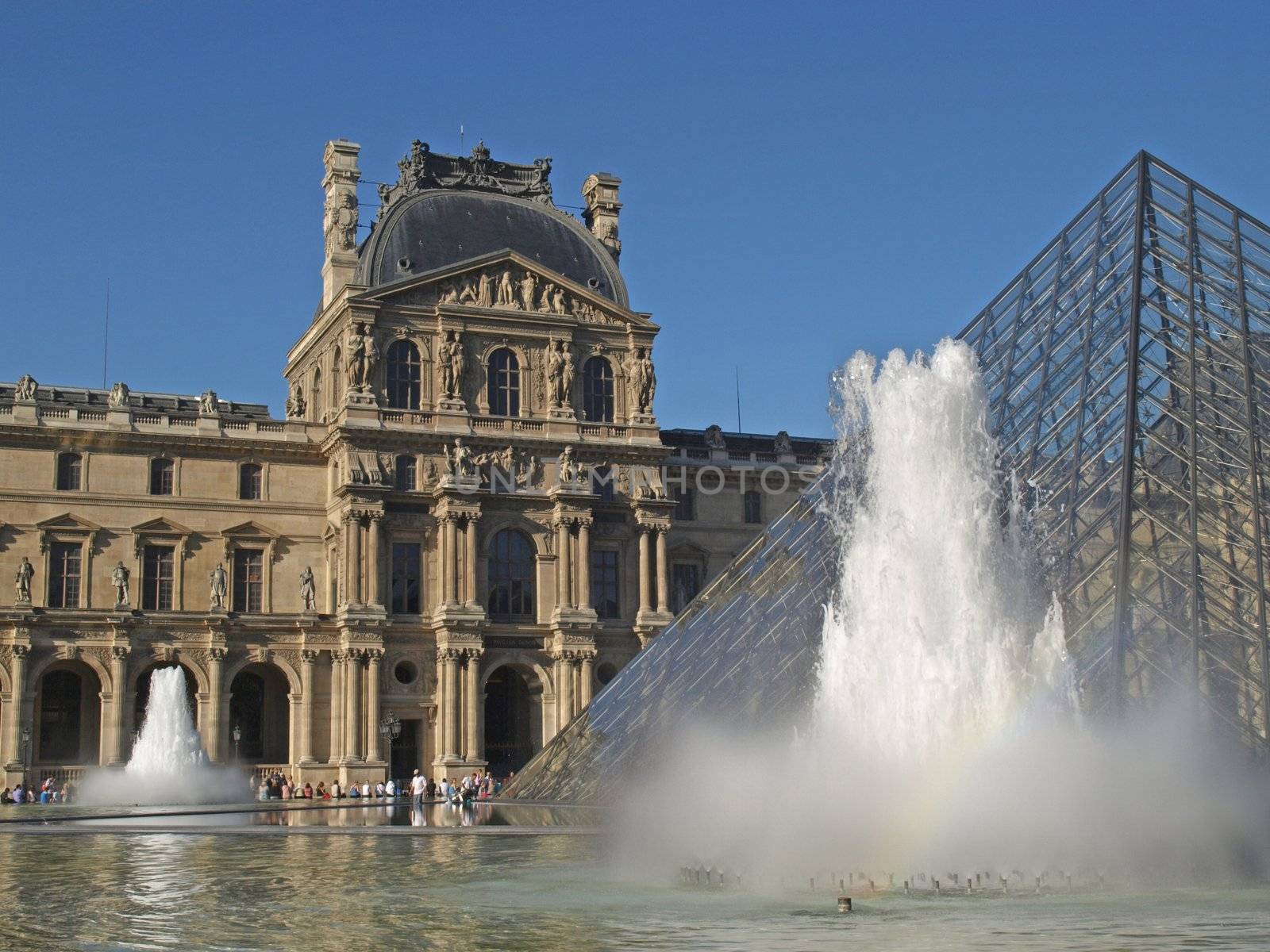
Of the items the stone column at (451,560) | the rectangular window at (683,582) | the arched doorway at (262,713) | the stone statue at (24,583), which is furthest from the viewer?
the rectangular window at (683,582)

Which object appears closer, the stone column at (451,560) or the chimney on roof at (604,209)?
the stone column at (451,560)

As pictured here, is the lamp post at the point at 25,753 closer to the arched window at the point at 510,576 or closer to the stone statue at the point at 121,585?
the stone statue at the point at 121,585

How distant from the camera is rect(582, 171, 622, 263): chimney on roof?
60156mm

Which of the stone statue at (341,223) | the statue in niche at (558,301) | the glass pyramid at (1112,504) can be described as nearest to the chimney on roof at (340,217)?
the stone statue at (341,223)

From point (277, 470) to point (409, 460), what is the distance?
4137 millimetres

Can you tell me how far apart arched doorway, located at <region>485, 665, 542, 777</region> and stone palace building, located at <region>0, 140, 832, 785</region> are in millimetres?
84

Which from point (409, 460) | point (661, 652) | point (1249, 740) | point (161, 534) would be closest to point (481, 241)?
point (409, 460)

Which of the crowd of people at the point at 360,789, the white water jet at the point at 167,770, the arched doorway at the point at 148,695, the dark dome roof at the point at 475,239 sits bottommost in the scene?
the crowd of people at the point at 360,789

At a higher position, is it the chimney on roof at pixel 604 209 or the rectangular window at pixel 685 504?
the chimney on roof at pixel 604 209

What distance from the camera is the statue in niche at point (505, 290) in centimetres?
5488

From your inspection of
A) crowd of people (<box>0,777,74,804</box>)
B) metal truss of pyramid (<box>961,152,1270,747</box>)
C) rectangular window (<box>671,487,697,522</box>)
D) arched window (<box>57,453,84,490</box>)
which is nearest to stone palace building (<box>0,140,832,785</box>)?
arched window (<box>57,453,84,490</box>)

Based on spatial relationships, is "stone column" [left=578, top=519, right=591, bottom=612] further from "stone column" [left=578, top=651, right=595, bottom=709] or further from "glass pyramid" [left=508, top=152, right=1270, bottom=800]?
Result: "glass pyramid" [left=508, top=152, right=1270, bottom=800]

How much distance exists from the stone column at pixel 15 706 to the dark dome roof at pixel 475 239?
14896 millimetres

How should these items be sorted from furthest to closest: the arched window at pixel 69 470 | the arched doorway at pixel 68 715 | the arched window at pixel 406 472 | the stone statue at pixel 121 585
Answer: the arched window at pixel 406 472 < the arched window at pixel 69 470 < the arched doorway at pixel 68 715 < the stone statue at pixel 121 585
